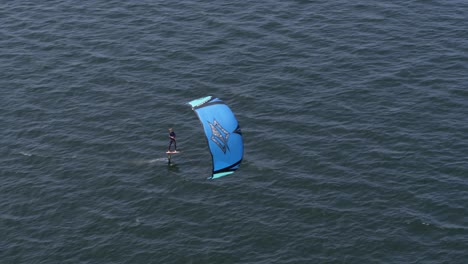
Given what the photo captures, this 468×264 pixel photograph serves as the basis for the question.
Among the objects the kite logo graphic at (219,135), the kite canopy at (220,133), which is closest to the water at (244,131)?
the kite canopy at (220,133)

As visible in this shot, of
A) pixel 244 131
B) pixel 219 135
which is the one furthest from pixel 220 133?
pixel 244 131

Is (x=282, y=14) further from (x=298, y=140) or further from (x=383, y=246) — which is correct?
(x=383, y=246)

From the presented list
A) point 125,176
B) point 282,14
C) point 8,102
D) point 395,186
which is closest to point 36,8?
point 8,102

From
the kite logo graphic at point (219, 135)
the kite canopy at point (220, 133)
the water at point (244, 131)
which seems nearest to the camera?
the kite logo graphic at point (219, 135)

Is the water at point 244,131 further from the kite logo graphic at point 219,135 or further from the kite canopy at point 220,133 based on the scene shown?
the kite logo graphic at point 219,135

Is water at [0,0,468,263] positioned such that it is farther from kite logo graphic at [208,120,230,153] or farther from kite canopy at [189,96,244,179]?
kite logo graphic at [208,120,230,153]

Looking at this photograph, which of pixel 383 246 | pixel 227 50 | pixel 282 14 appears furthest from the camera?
pixel 282 14

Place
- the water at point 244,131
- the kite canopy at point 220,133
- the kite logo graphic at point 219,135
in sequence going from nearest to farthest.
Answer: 1. the kite logo graphic at point 219,135
2. the kite canopy at point 220,133
3. the water at point 244,131
